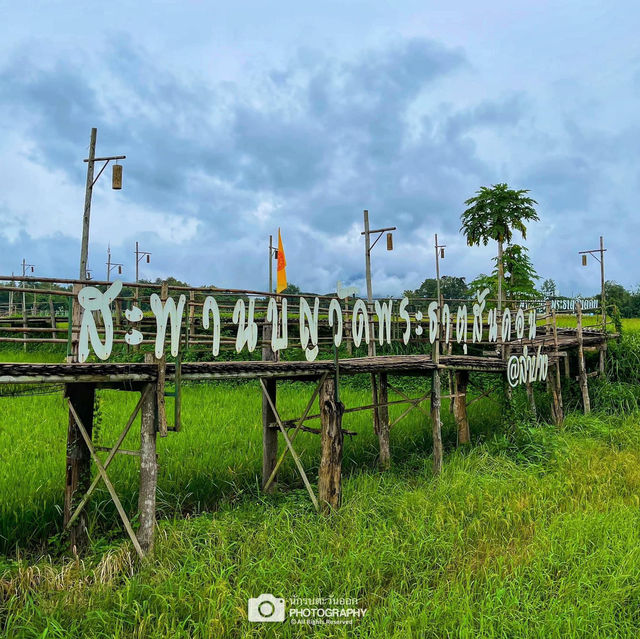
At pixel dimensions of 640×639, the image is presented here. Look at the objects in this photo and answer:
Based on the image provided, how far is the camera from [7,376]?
17.7 feet

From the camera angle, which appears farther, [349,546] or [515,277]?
[515,277]

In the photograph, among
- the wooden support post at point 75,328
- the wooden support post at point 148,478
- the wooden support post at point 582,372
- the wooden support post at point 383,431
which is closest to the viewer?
the wooden support post at point 148,478

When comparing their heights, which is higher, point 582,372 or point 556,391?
point 582,372

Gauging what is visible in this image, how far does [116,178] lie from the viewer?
1236 cm

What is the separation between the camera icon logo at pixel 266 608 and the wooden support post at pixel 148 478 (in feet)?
5.80

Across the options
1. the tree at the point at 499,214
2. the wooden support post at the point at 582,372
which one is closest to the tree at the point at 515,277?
the tree at the point at 499,214

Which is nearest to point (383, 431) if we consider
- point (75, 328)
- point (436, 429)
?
point (436, 429)

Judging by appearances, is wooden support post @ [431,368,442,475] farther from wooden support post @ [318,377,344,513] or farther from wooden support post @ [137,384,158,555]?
wooden support post @ [137,384,158,555]

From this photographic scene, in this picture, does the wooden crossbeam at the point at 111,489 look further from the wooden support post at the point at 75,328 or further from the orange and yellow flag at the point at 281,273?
the orange and yellow flag at the point at 281,273

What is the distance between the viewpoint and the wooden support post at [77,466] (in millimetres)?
7250
